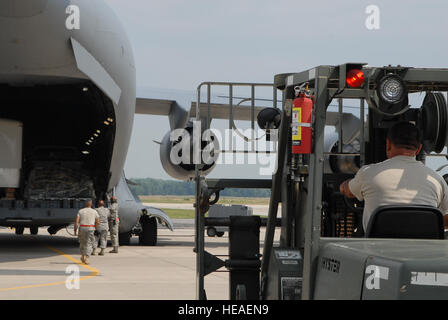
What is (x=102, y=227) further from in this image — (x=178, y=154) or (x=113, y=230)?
(x=178, y=154)

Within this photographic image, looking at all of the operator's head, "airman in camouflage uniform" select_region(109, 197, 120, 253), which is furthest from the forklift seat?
"airman in camouflage uniform" select_region(109, 197, 120, 253)

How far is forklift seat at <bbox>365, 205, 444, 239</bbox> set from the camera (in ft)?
13.1

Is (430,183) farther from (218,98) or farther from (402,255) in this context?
(218,98)

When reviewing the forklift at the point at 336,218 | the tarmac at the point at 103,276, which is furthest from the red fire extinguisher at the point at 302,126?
the tarmac at the point at 103,276

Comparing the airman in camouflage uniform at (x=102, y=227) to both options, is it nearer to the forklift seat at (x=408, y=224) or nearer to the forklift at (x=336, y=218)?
the forklift at (x=336, y=218)

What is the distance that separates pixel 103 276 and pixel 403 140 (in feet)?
29.4

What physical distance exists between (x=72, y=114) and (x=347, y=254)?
15.4 meters

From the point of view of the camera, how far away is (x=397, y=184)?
423cm

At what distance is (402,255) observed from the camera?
3.36 meters

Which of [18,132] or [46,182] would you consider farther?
[46,182]

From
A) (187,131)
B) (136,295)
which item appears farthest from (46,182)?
(136,295)

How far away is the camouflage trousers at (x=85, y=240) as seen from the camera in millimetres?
15180

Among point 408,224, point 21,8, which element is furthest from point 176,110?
point 408,224

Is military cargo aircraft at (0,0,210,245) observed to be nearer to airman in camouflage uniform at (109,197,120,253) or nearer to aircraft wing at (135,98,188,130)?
airman in camouflage uniform at (109,197,120,253)
